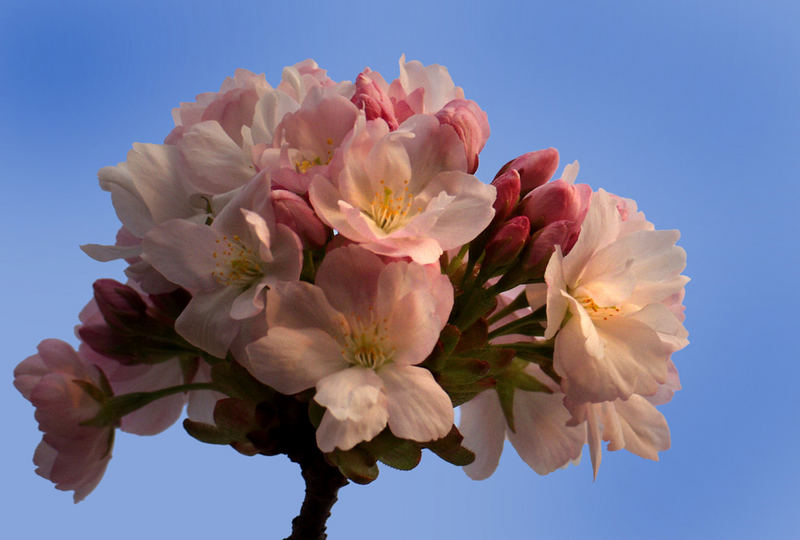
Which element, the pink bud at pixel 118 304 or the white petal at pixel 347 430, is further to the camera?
the pink bud at pixel 118 304

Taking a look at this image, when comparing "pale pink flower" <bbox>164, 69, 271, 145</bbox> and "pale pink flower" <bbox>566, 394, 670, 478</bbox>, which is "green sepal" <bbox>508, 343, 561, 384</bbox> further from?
"pale pink flower" <bbox>164, 69, 271, 145</bbox>

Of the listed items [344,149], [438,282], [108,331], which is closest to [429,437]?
[438,282]

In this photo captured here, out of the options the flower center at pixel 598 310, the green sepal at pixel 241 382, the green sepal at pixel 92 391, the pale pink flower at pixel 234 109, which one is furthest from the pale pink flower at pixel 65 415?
the flower center at pixel 598 310

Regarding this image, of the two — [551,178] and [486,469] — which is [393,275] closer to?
[551,178]

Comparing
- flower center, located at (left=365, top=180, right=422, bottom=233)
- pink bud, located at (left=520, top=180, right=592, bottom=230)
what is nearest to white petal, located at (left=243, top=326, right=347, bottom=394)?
flower center, located at (left=365, top=180, right=422, bottom=233)


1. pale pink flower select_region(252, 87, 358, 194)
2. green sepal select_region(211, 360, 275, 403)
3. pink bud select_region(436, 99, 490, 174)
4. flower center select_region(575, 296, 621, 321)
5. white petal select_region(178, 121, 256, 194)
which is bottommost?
green sepal select_region(211, 360, 275, 403)

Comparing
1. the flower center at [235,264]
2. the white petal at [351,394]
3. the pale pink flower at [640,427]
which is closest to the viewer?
the white petal at [351,394]

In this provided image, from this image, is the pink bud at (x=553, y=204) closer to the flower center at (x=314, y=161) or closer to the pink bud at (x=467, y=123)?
Answer: the pink bud at (x=467, y=123)
